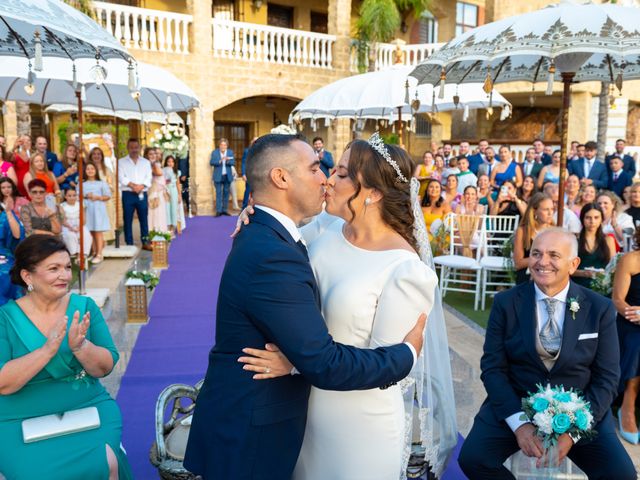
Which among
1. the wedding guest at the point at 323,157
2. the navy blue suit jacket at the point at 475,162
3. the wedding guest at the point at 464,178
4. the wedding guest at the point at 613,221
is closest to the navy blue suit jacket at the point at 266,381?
the wedding guest at the point at 613,221

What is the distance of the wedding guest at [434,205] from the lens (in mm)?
8758

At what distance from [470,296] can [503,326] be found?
5.17 meters

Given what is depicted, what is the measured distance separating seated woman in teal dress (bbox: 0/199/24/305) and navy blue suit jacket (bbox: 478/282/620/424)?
13.3ft

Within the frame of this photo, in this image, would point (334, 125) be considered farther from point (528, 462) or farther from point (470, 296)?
point (528, 462)

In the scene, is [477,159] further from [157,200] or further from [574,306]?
[574,306]

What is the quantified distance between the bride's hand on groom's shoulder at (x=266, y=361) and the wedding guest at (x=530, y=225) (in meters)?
4.66

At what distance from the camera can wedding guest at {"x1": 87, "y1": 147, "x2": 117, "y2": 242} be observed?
9.57 metres

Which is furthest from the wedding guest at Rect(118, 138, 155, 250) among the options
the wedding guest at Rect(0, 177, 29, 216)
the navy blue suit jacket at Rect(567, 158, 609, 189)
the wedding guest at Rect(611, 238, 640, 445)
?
the wedding guest at Rect(611, 238, 640, 445)

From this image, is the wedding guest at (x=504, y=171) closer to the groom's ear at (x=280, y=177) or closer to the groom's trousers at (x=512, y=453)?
the groom's trousers at (x=512, y=453)

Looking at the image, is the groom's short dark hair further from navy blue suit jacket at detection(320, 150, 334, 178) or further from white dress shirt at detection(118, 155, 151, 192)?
navy blue suit jacket at detection(320, 150, 334, 178)

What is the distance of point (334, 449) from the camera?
220cm

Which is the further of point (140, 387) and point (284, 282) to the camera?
point (140, 387)

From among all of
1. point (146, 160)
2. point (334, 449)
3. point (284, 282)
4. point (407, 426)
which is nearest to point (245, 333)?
point (284, 282)

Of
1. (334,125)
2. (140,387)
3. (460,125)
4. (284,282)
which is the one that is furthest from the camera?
(460,125)
